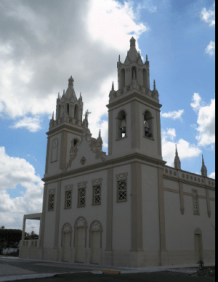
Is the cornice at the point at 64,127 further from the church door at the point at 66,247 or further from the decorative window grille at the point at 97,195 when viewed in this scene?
the church door at the point at 66,247

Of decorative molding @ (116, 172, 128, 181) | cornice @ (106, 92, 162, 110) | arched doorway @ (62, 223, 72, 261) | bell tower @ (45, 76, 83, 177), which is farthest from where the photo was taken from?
bell tower @ (45, 76, 83, 177)

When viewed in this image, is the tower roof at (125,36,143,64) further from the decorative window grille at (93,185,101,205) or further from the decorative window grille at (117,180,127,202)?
the decorative window grille at (93,185,101,205)

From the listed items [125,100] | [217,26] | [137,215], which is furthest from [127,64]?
[217,26]

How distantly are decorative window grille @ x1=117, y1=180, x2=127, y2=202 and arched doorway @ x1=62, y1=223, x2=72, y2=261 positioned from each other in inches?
247

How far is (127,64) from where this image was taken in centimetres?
2473

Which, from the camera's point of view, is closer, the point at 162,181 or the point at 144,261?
the point at 144,261

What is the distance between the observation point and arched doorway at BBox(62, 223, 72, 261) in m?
24.0

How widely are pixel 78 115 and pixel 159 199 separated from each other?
14.1 metres

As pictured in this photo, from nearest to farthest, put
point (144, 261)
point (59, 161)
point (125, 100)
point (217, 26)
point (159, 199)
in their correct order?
1. point (217, 26)
2. point (144, 261)
3. point (159, 199)
4. point (125, 100)
5. point (59, 161)

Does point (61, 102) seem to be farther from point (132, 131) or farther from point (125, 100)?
point (132, 131)

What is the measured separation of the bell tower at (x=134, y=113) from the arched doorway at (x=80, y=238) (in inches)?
241

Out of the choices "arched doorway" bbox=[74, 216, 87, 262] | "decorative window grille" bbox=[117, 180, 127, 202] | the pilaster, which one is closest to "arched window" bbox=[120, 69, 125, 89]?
the pilaster

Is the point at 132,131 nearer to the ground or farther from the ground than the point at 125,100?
nearer to the ground

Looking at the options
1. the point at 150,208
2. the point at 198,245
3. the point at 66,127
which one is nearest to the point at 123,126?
the point at 150,208
